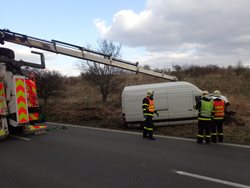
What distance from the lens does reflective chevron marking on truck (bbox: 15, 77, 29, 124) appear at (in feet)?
34.8

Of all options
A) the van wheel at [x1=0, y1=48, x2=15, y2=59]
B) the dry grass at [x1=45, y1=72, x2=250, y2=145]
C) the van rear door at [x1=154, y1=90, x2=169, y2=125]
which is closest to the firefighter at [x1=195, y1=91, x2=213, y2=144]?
the dry grass at [x1=45, y1=72, x2=250, y2=145]

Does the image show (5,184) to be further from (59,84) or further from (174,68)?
(174,68)

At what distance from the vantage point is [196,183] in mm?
5578

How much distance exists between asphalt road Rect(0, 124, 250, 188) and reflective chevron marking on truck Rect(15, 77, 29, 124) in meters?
0.78

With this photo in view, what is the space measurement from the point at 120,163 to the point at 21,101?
5333 millimetres

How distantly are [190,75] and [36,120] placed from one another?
22.6 m

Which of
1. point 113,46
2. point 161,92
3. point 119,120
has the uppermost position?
point 113,46

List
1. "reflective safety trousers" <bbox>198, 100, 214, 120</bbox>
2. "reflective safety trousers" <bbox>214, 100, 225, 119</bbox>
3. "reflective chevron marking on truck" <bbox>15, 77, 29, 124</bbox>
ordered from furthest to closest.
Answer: "reflective chevron marking on truck" <bbox>15, 77, 29, 124</bbox>, "reflective safety trousers" <bbox>214, 100, 225, 119</bbox>, "reflective safety trousers" <bbox>198, 100, 214, 120</bbox>

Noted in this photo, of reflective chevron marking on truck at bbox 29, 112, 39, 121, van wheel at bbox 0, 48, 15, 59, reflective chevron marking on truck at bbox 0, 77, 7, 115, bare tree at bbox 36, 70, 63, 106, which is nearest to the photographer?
reflective chevron marking on truck at bbox 0, 77, 7, 115

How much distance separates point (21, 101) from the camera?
35.2ft

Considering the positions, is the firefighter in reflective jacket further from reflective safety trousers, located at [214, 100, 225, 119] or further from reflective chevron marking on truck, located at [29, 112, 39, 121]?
reflective chevron marking on truck, located at [29, 112, 39, 121]

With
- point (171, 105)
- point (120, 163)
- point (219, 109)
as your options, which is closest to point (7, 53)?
point (120, 163)

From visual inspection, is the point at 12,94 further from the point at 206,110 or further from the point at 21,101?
the point at 206,110

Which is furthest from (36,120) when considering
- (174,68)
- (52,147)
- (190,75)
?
(174,68)
